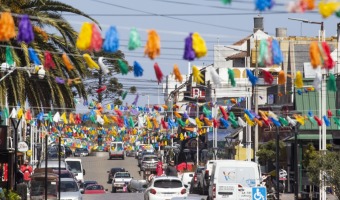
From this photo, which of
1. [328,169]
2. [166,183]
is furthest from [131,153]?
[166,183]

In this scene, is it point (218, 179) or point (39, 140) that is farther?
point (39, 140)

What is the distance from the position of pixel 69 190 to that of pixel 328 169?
→ 1116cm

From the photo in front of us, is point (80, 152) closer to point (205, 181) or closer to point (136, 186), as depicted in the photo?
point (136, 186)

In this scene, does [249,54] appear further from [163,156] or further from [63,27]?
[63,27]

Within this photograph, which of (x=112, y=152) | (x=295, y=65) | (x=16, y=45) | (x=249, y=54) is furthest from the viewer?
(x=112, y=152)

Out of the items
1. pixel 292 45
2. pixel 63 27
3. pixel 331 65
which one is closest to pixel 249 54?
pixel 292 45

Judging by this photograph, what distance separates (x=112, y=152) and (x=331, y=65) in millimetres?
97011

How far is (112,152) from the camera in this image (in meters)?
117

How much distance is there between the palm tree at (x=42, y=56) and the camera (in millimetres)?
32625

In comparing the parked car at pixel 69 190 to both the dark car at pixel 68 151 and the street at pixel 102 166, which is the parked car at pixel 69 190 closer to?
the street at pixel 102 166

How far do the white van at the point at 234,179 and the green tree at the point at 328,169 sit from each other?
6304 mm

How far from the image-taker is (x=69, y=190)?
4434 cm

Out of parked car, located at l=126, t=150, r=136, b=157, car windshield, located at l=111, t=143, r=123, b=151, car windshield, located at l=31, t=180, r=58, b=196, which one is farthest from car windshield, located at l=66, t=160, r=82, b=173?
parked car, located at l=126, t=150, r=136, b=157

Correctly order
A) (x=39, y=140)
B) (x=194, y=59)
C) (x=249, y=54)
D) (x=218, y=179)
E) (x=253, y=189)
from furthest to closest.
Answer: (x=39, y=140) → (x=249, y=54) → (x=218, y=179) → (x=253, y=189) → (x=194, y=59)
